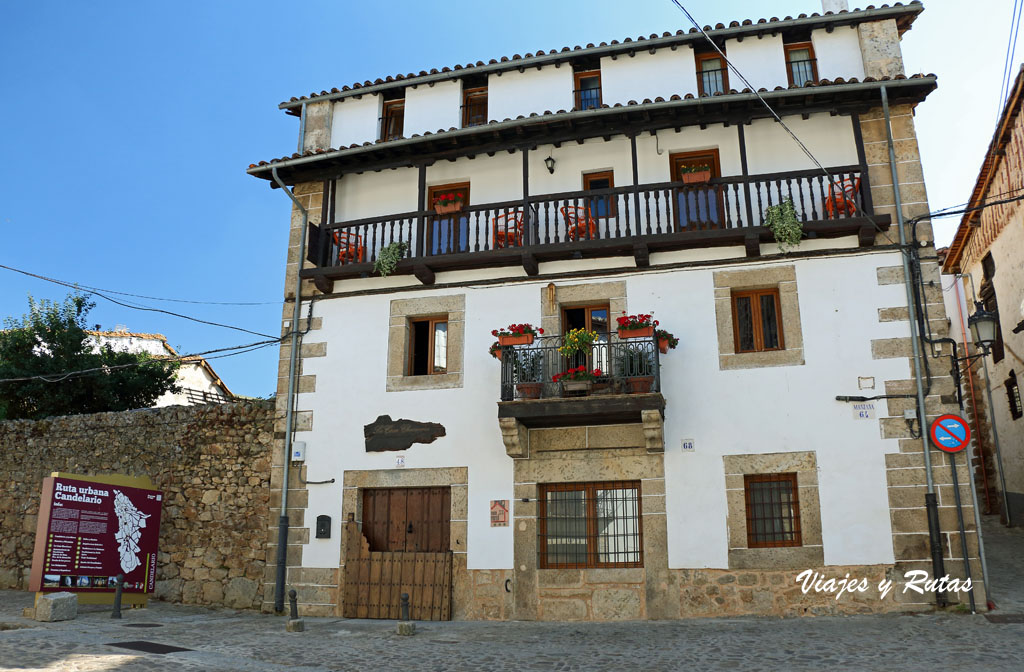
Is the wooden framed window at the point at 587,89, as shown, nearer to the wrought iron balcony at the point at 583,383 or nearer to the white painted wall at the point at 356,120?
the white painted wall at the point at 356,120

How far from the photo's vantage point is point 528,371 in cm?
1134

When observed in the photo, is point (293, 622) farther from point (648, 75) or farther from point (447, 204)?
point (648, 75)

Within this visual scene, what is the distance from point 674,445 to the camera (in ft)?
36.0

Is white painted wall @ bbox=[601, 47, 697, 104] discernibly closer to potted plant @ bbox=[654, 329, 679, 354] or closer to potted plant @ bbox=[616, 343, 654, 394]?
potted plant @ bbox=[654, 329, 679, 354]

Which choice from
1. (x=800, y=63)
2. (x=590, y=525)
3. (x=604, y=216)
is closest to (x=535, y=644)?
(x=590, y=525)

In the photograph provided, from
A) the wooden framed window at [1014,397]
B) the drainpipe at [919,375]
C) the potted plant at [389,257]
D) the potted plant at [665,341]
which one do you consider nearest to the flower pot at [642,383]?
the potted plant at [665,341]

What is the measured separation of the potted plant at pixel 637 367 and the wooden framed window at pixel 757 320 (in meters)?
1.33

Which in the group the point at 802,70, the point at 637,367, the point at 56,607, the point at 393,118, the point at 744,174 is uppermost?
the point at 393,118

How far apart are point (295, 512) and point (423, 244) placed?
442 cm

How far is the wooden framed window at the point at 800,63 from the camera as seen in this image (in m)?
12.3

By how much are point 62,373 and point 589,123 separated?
12.2 m

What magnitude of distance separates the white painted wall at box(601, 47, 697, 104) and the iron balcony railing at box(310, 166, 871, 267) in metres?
1.70

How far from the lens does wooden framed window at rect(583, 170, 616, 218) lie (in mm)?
12062

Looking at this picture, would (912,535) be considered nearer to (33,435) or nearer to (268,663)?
(268,663)
